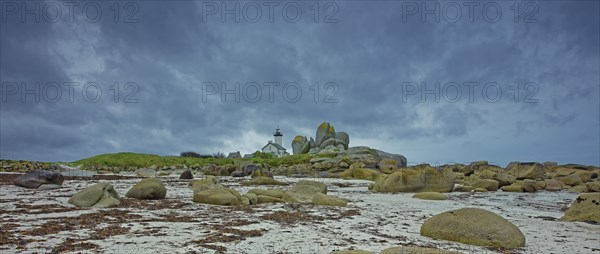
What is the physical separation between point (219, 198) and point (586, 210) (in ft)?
28.3

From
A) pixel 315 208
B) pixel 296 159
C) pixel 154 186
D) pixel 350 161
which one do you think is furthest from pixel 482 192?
pixel 296 159

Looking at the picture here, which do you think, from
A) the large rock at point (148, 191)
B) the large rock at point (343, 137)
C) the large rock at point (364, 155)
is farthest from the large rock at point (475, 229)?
the large rock at point (343, 137)

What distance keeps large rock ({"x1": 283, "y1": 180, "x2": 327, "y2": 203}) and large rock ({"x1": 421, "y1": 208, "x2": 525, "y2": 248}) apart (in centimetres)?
473

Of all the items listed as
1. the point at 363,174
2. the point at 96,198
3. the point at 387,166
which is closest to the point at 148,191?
the point at 96,198

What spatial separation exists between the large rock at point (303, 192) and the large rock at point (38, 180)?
841 centimetres

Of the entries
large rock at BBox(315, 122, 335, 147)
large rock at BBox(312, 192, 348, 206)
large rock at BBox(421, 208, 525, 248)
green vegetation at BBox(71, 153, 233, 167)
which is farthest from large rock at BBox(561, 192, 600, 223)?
large rock at BBox(315, 122, 335, 147)

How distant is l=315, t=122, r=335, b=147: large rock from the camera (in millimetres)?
56344

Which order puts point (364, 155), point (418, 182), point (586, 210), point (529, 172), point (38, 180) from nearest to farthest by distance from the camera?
point (586, 210), point (38, 180), point (418, 182), point (529, 172), point (364, 155)

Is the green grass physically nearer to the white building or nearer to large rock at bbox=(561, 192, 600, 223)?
the white building

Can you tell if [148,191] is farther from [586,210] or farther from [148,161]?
[148,161]

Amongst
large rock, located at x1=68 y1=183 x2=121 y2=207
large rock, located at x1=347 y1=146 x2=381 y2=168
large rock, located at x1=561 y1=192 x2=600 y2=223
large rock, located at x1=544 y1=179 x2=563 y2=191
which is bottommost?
large rock, located at x1=544 y1=179 x2=563 y2=191

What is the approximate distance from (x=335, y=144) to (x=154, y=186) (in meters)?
44.6

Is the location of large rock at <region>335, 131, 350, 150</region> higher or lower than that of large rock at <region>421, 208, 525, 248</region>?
higher

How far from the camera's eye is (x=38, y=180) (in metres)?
13.6
